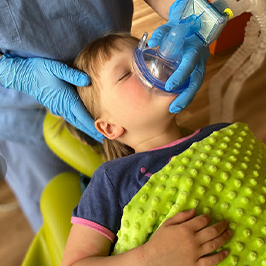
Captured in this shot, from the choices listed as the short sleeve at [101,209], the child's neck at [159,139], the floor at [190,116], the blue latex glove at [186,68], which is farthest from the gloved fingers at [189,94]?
the floor at [190,116]

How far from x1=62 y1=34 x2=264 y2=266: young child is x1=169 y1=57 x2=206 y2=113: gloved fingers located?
2 centimetres

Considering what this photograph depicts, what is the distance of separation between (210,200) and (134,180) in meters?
0.20

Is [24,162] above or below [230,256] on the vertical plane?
below

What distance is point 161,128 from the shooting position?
90 cm

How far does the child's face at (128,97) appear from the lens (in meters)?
0.82

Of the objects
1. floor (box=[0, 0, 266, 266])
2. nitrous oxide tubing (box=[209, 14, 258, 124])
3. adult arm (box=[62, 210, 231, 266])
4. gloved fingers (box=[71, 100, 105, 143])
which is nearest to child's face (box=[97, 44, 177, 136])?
gloved fingers (box=[71, 100, 105, 143])

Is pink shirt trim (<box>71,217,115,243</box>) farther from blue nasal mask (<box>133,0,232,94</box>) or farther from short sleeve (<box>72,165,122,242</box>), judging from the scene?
blue nasal mask (<box>133,0,232,94</box>)

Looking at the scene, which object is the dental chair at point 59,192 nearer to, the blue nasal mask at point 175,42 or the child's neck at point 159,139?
the child's neck at point 159,139

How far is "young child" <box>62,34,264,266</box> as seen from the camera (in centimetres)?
68

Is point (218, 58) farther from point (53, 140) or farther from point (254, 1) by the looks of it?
point (53, 140)

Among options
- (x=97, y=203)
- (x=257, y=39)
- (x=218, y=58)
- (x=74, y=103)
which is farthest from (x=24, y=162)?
(x=218, y=58)

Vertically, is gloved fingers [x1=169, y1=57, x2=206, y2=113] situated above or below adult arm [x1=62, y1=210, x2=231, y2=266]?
above

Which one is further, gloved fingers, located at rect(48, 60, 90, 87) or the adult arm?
gloved fingers, located at rect(48, 60, 90, 87)

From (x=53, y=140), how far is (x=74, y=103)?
0.24 metres
